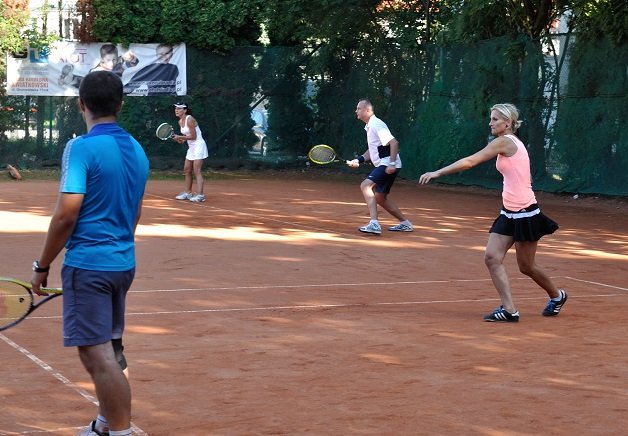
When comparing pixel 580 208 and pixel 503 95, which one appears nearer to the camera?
pixel 580 208

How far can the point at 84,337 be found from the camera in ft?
15.2

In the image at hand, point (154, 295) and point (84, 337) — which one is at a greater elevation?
point (84, 337)

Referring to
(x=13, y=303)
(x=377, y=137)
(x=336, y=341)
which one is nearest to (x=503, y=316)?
(x=336, y=341)

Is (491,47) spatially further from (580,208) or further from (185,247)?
(185,247)

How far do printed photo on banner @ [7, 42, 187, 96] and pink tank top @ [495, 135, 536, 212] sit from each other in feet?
61.4

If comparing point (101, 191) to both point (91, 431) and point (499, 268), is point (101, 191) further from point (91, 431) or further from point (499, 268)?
point (499, 268)

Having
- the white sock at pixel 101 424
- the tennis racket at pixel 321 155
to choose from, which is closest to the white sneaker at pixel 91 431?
the white sock at pixel 101 424

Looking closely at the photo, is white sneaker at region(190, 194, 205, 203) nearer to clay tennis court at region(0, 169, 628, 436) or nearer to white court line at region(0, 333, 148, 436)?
clay tennis court at region(0, 169, 628, 436)

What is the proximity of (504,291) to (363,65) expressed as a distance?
1782 cm

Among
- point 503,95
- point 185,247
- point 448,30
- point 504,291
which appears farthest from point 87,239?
point 448,30

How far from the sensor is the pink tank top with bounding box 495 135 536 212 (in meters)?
8.38

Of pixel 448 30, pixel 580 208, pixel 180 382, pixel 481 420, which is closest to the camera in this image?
pixel 481 420

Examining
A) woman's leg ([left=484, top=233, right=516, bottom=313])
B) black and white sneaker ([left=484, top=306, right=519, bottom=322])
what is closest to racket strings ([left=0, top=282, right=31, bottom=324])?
woman's leg ([left=484, top=233, right=516, bottom=313])

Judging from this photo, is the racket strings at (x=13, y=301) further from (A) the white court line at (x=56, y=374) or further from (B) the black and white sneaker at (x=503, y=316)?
(B) the black and white sneaker at (x=503, y=316)
